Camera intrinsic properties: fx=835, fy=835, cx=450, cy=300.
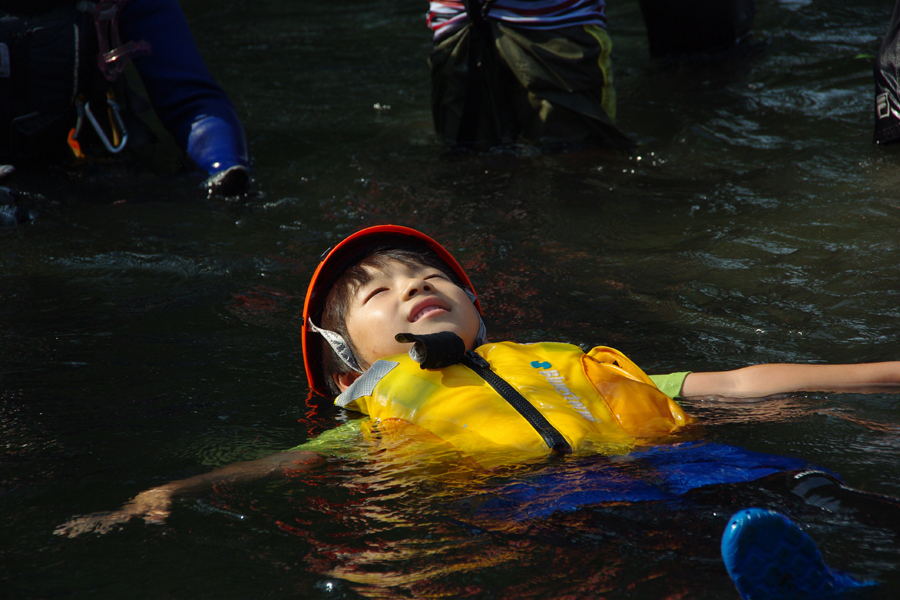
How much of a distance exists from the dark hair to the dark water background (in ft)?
0.50

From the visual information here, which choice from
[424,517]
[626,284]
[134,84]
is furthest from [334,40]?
[424,517]

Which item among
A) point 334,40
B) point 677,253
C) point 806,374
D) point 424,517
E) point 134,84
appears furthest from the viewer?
point 334,40

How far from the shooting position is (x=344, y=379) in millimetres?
2750

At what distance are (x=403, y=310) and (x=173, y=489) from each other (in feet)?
2.66

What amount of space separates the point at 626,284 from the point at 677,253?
437mm

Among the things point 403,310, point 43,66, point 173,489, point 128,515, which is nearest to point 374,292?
point 403,310

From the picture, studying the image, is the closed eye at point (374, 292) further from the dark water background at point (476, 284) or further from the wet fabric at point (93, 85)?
the wet fabric at point (93, 85)

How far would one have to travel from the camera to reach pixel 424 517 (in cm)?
196

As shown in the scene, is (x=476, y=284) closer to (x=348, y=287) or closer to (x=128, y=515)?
(x=348, y=287)

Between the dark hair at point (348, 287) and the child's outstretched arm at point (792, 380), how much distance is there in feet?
3.03

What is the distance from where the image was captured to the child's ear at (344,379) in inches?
107

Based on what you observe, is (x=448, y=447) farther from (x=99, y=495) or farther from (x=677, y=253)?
(x=677, y=253)

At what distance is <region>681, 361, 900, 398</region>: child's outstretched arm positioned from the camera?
97.1 inches

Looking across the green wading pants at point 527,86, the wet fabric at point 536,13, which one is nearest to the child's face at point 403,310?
the green wading pants at point 527,86
